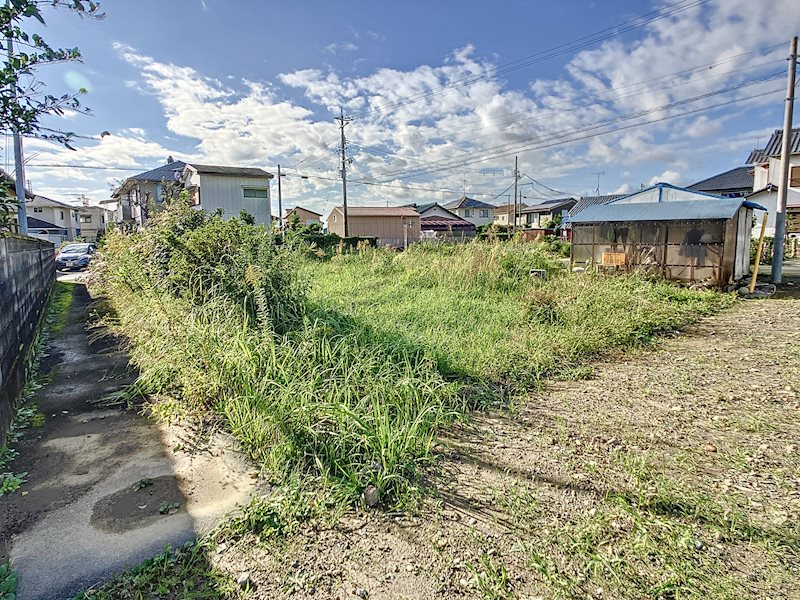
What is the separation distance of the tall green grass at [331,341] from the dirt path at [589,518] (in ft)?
1.08

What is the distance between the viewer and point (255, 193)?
948 inches

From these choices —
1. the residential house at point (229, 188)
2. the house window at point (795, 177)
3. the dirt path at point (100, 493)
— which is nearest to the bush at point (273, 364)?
the dirt path at point (100, 493)

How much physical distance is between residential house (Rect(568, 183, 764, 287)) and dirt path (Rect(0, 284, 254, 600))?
9.90 metres

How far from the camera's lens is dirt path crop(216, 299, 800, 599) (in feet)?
5.55

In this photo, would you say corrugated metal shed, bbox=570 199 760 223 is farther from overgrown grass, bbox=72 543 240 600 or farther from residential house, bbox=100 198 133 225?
residential house, bbox=100 198 133 225

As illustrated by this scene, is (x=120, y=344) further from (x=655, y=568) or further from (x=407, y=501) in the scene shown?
(x=655, y=568)

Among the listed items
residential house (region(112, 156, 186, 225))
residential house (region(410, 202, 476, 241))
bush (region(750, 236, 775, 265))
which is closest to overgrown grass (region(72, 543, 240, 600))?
bush (region(750, 236, 775, 265))

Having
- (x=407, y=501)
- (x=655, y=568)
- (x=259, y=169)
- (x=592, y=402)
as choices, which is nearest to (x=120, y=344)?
(x=407, y=501)

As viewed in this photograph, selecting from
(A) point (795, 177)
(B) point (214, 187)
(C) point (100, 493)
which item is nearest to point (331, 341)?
(C) point (100, 493)

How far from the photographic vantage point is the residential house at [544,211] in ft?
136

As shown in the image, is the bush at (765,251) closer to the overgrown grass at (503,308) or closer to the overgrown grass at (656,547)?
the overgrown grass at (503,308)

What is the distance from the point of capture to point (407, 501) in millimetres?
2184

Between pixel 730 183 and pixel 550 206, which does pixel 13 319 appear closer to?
pixel 730 183

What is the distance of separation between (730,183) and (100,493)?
3807 cm
